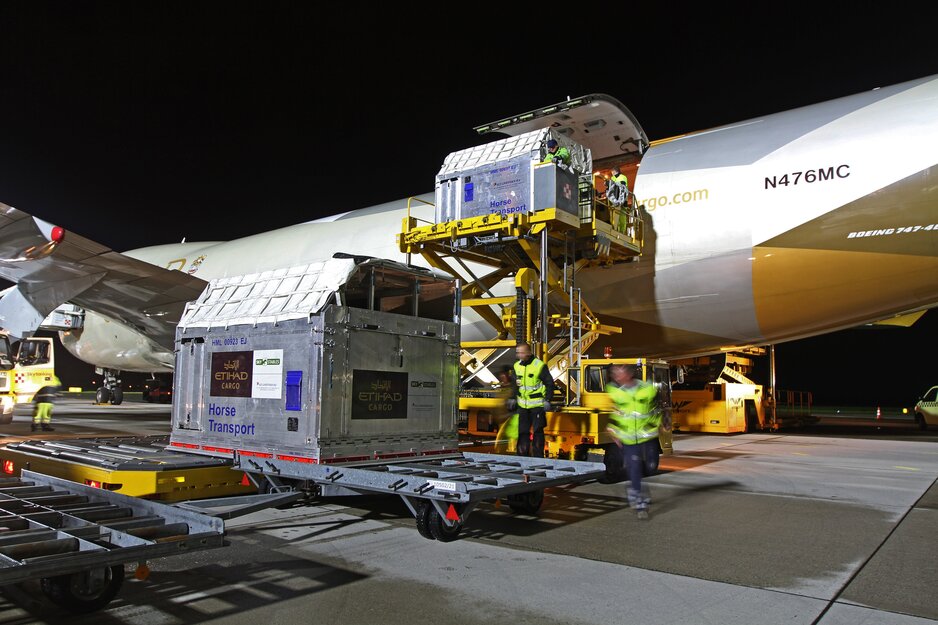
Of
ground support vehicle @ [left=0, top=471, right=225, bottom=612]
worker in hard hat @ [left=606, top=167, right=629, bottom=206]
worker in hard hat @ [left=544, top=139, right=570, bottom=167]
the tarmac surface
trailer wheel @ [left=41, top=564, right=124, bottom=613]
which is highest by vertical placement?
worker in hard hat @ [left=544, top=139, right=570, bottom=167]

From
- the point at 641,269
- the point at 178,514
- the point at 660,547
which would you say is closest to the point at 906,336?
the point at 641,269

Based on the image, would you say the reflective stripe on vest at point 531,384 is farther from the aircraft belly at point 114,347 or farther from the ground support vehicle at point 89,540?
the aircraft belly at point 114,347

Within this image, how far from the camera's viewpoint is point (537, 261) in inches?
418

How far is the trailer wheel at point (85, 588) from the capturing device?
371 centimetres

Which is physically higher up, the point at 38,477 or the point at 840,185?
the point at 840,185

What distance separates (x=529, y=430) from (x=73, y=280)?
10.1 meters

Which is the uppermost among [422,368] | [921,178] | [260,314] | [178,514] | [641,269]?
[921,178]

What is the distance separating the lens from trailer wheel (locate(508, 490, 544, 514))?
6.70 m

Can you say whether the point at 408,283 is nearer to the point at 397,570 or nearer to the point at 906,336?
the point at 397,570

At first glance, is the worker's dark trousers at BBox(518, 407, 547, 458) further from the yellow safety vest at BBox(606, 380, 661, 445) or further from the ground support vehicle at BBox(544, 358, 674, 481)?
the yellow safety vest at BBox(606, 380, 661, 445)

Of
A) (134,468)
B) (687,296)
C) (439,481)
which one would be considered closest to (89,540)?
(134,468)

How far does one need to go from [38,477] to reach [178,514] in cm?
212

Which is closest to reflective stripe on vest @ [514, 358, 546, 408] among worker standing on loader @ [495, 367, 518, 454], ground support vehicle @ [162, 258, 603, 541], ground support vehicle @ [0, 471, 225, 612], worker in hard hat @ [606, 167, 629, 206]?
worker standing on loader @ [495, 367, 518, 454]

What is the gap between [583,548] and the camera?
217 inches
